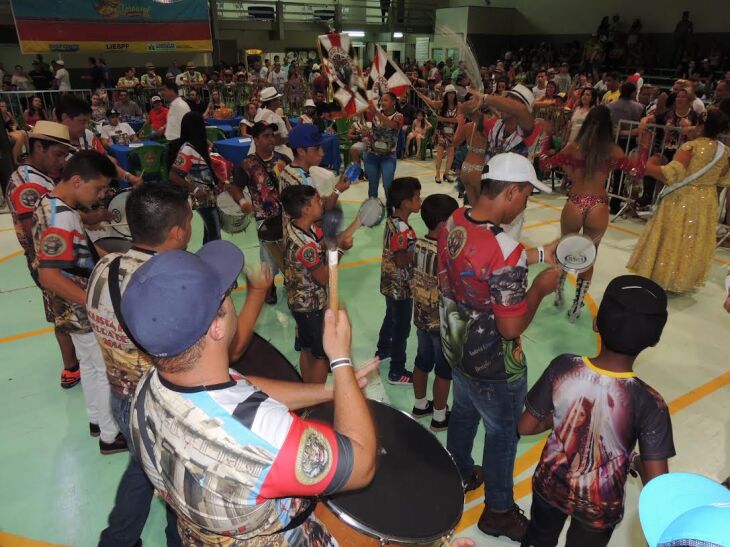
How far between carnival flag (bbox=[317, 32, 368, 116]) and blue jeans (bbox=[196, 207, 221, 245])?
1.91 metres

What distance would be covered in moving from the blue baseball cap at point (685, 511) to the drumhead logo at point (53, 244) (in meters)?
2.94

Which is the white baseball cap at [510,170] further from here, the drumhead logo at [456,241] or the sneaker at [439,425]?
the sneaker at [439,425]

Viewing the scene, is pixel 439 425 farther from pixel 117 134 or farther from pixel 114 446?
pixel 117 134

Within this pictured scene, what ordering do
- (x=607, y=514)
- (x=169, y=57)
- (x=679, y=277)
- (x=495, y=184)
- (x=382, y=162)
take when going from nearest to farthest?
(x=607, y=514)
(x=495, y=184)
(x=679, y=277)
(x=382, y=162)
(x=169, y=57)

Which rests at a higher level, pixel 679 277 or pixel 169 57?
pixel 169 57

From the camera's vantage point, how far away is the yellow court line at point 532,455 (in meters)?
2.97

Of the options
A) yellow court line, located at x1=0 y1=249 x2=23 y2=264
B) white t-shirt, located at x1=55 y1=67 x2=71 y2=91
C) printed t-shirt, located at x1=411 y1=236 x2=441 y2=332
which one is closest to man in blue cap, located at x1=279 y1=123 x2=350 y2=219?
printed t-shirt, located at x1=411 y1=236 x2=441 y2=332

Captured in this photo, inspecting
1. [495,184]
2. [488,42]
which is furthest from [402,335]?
[488,42]

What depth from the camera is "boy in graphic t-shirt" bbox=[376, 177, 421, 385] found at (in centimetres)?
341

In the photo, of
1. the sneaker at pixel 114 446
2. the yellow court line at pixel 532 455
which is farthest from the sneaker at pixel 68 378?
the yellow court line at pixel 532 455

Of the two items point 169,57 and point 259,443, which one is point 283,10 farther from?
point 259,443

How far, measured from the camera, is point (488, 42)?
81.9 ft

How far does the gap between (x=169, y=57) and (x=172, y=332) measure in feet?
74.8

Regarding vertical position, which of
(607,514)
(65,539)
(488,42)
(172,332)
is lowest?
(65,539)
